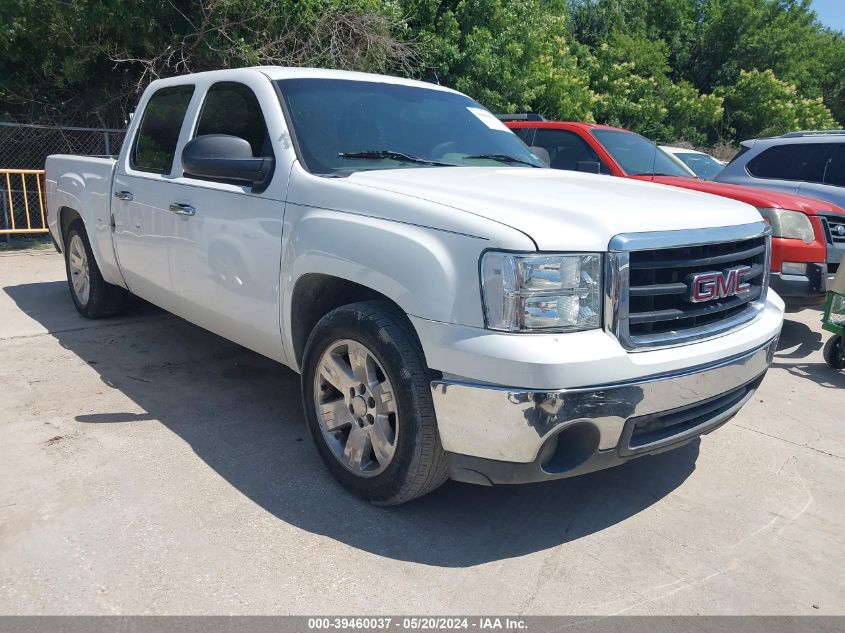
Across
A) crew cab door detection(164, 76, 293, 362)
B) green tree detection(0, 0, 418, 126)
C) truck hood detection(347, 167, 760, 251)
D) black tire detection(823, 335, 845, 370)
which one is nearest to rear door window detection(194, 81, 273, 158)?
crew cab door detection(164, 76, 293, 362)

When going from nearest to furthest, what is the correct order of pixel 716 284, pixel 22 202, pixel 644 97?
1. pixel 716 284
2. pixel 22 202
3. pixel 644 97

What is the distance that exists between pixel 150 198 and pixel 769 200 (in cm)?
486

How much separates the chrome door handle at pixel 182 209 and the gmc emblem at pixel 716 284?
8.94 ft

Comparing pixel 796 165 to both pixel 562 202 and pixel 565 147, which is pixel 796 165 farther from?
pixel 562 202

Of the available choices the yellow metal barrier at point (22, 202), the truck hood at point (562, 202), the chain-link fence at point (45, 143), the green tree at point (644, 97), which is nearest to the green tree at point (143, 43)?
the chain-link fence at point (45, 143)

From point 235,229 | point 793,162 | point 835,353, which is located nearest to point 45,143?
point 235,229

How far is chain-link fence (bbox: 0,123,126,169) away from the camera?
11445 millimetres

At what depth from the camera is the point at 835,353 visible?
5.66m

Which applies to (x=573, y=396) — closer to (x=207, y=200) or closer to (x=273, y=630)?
(x=273, y=630)

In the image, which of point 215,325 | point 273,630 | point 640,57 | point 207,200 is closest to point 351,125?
point 207,200

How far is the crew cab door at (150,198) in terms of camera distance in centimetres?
466

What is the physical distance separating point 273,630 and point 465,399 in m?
1.04

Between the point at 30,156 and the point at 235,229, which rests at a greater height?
the point at 30,156

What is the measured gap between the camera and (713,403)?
3.22m
